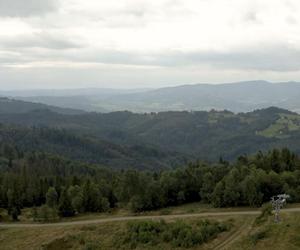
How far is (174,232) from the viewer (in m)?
53.9

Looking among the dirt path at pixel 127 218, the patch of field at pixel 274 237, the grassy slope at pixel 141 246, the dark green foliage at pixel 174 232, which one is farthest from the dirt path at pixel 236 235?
the dirt path at pixel 127 218

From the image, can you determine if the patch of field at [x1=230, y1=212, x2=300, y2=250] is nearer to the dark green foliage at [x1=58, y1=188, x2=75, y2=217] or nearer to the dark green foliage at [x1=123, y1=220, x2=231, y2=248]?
the dark green foliage at [x1=123, y1=220, x2=231, y2=248]

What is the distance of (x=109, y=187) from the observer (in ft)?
281

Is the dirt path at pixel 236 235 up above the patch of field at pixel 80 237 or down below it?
above

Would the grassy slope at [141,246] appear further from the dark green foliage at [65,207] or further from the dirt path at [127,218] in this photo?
the dark green foliage at [65,207]

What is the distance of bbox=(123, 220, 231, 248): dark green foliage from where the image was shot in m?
51.4

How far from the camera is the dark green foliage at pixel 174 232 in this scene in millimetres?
51406

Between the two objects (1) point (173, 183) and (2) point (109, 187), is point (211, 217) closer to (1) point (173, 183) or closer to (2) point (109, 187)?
(1) point (173, 183)

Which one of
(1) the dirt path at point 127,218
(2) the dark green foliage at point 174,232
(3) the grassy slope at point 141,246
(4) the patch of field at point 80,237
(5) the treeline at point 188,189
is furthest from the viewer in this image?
(5) the treeline at point 188,189

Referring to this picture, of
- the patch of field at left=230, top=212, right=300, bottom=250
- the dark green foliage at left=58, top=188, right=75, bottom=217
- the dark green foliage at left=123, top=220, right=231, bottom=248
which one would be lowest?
the dark green foliage at left=58, top=188, right=75, bottom=217

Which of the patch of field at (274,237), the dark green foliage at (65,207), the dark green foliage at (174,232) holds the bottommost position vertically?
the dark green foliage at (65,207)

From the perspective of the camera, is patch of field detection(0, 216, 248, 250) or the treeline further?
the treeline

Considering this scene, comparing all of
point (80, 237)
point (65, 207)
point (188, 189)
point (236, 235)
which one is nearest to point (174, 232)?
point (236, 235)

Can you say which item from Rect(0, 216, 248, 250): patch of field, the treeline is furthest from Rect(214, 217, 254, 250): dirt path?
the treeline
